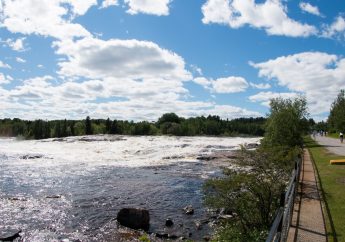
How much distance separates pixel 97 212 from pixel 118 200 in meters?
3.15

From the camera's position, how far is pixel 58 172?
3766 centimetres

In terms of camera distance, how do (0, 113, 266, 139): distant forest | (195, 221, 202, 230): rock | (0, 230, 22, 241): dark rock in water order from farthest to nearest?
(0, 113, 266, 139): distant forest < (195, 221, 202, 230): rock < (0, 230, 22, 241): dark rock in water

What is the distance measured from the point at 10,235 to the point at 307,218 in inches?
499

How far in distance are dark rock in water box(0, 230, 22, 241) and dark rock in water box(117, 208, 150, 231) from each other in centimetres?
479

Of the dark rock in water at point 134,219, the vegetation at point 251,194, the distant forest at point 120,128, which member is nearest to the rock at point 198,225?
the dark rock in water at point 134,219

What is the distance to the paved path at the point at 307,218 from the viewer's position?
969cm

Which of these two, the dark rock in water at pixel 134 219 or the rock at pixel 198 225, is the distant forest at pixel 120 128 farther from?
the dark rock in water at pixel 134 219

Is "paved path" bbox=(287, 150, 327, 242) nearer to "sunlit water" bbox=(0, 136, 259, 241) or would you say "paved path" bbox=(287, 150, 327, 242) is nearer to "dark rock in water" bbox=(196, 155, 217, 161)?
"sunlit water" bbox=(0, 136, 259, 241)

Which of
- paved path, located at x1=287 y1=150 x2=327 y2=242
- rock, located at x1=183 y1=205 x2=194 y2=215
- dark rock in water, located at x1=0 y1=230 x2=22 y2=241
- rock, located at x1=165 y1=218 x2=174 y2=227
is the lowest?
dark rock in water, located at x1=0 y1=230 x2=22 y2=241

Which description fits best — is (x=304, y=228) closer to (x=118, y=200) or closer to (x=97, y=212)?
(x=97, y=212)

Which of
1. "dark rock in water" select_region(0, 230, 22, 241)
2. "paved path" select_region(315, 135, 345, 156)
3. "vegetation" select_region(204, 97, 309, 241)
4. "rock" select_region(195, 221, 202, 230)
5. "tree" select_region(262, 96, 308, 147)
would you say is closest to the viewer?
"vegetation" select_region(204, 97, 309, 241)

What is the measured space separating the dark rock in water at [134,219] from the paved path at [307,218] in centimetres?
756

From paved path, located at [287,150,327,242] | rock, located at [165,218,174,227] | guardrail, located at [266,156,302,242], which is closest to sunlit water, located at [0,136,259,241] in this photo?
rock, located at [165,218,174,227]

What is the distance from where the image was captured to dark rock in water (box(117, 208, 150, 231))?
61.7ft
